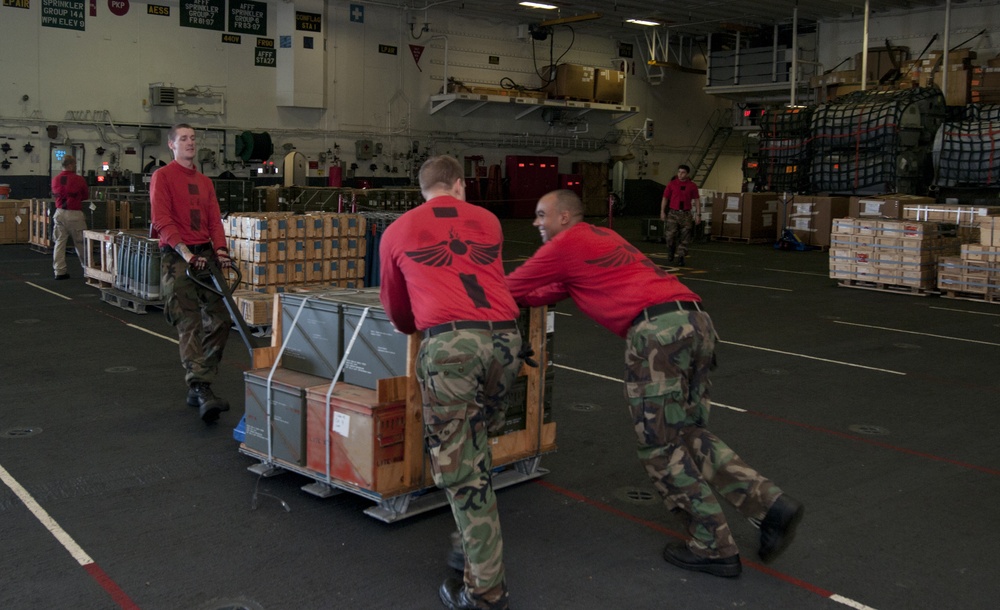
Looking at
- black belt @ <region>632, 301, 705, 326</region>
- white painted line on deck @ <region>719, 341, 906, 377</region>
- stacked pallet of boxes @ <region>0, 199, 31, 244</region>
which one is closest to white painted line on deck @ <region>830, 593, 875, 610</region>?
black belt @ <region>632, 301, 705, 326</region>

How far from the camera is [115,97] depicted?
2325 centimetres

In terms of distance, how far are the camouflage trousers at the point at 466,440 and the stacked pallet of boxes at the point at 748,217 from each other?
20901 millimetres

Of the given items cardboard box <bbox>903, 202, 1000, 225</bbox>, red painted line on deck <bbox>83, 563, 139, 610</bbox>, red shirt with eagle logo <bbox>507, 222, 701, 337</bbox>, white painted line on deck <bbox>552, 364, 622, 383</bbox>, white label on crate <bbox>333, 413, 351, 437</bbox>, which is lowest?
red painted line on deck <bbox>83, 563, 139, 610</bbox>

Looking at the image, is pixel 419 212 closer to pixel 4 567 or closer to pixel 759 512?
pixel 759 512

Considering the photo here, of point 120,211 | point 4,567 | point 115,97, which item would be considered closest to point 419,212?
point 4,567

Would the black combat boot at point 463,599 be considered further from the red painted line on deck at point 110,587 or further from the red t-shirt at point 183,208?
the red t-shirt at point 183,208

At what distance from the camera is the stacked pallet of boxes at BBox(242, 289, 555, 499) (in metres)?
4.82

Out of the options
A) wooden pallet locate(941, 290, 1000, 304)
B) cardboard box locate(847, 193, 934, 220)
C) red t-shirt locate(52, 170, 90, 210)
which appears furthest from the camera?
cardboard box locate(847, 193, 934, 220)

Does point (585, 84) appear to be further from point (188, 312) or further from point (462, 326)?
point (462, 326)

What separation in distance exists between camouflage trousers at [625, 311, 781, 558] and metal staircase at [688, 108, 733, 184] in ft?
110

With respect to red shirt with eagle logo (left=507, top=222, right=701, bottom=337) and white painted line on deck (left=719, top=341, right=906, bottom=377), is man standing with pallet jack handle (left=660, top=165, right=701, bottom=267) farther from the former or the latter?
red shirt with eagle logo (left=507, top=222, right=701, bottom=337)

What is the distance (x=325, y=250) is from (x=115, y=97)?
13770 millimetres

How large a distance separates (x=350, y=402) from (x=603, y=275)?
1.50m

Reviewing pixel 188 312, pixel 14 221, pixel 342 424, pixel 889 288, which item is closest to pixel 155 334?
pixel 188 312
